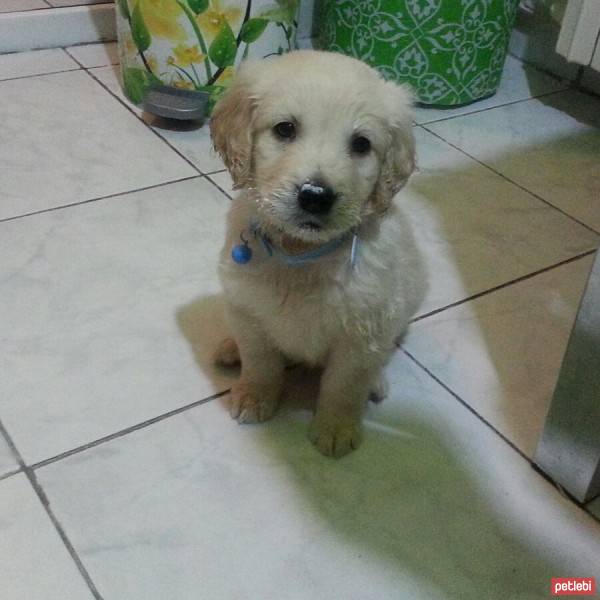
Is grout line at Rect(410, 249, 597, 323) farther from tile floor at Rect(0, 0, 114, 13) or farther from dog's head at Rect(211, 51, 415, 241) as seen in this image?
tile floor at Rect(0, 0, 114, 13)

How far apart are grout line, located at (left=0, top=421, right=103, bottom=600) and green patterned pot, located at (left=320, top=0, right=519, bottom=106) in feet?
4.55

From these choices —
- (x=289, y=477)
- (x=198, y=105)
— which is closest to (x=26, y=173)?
(x=198, y=105)

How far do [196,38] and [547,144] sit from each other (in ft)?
3.06

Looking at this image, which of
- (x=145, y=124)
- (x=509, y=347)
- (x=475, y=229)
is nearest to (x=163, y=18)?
(x=145, y=124)

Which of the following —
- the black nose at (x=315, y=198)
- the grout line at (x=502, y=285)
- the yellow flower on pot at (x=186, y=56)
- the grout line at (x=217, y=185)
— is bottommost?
the grout line at (x=502, y=285)

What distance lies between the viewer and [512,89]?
87.0 inches

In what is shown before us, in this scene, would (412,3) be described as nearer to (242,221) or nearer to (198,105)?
(198,105)

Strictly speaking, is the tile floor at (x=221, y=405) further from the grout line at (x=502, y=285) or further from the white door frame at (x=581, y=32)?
the white door frame at (x=581, y=32)

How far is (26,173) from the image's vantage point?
1.65 metres

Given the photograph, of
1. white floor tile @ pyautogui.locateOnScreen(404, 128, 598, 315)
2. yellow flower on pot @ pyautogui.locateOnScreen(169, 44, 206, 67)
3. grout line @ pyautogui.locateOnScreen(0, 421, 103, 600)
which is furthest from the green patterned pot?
grout line @ pyautogui.locateOnScreen(0, 421, 103, 600)

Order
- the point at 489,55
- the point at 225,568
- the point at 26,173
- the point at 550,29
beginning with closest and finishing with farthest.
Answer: the point at 225,568 < the point at 26,173 < the point at 489,55 < the point at 550,29

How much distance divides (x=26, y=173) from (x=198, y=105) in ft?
1.43

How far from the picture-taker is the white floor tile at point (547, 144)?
1.76 metres

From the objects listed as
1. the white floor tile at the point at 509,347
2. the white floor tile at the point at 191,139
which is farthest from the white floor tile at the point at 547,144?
the white floor tile at the point at 191,139
